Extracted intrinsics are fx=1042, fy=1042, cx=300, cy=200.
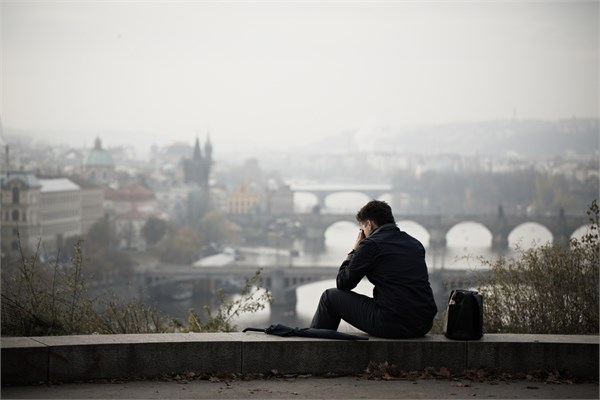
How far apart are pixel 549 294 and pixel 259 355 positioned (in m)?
1.66

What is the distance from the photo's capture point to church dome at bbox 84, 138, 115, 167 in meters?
71.1

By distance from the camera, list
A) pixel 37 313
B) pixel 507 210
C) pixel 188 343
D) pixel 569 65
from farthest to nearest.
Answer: pixel 569 65
pixel 507 210
pixel 37 313
pixel 188 343

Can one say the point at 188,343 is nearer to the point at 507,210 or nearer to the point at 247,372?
the point at 247,372

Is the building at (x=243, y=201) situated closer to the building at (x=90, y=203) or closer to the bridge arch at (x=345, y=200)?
the bridge arch at (x=345, y=200)

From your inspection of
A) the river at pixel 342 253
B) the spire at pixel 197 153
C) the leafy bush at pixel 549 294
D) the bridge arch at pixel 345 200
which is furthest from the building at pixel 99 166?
the leafy bush at pixel 549 294

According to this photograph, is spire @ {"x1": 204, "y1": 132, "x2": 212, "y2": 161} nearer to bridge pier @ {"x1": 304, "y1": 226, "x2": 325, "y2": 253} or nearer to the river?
the river

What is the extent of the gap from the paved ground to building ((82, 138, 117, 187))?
66659 mm

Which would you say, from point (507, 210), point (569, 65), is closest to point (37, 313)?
point (507, 210)

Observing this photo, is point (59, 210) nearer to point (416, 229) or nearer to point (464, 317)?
point (416, 229)

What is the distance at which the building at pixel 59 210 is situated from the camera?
48.9 meters

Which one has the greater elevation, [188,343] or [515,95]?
[515,95]

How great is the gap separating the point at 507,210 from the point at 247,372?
5974cm

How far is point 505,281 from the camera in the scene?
468 cm

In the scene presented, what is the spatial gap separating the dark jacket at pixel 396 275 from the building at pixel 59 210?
43938mm
